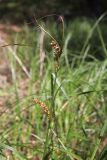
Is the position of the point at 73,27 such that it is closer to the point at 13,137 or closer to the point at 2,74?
the point at 2,74

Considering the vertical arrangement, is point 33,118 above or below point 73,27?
below

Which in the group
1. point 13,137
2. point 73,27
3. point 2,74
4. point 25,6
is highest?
point 25,6

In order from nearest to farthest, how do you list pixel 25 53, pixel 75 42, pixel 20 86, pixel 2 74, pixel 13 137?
pixel 13 137 < pixel 20 86 < pixel 2 74 < pixel 25 53 < pixel 75 42

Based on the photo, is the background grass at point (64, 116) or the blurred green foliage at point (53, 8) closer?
the background grass at point (64, 116)

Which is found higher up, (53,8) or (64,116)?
(53,8)

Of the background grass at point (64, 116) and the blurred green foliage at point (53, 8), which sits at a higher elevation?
the blurred green foliage at point (53, 8)

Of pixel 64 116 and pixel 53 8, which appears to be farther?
pixel 53 8

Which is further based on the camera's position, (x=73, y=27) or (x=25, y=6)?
(x=25, y=6)

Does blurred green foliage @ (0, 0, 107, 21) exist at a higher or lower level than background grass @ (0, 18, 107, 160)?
higher

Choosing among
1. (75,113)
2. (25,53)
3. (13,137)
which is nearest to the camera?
(13,137)

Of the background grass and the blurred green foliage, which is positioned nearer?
the background grass

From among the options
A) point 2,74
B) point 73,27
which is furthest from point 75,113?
point 73,27
